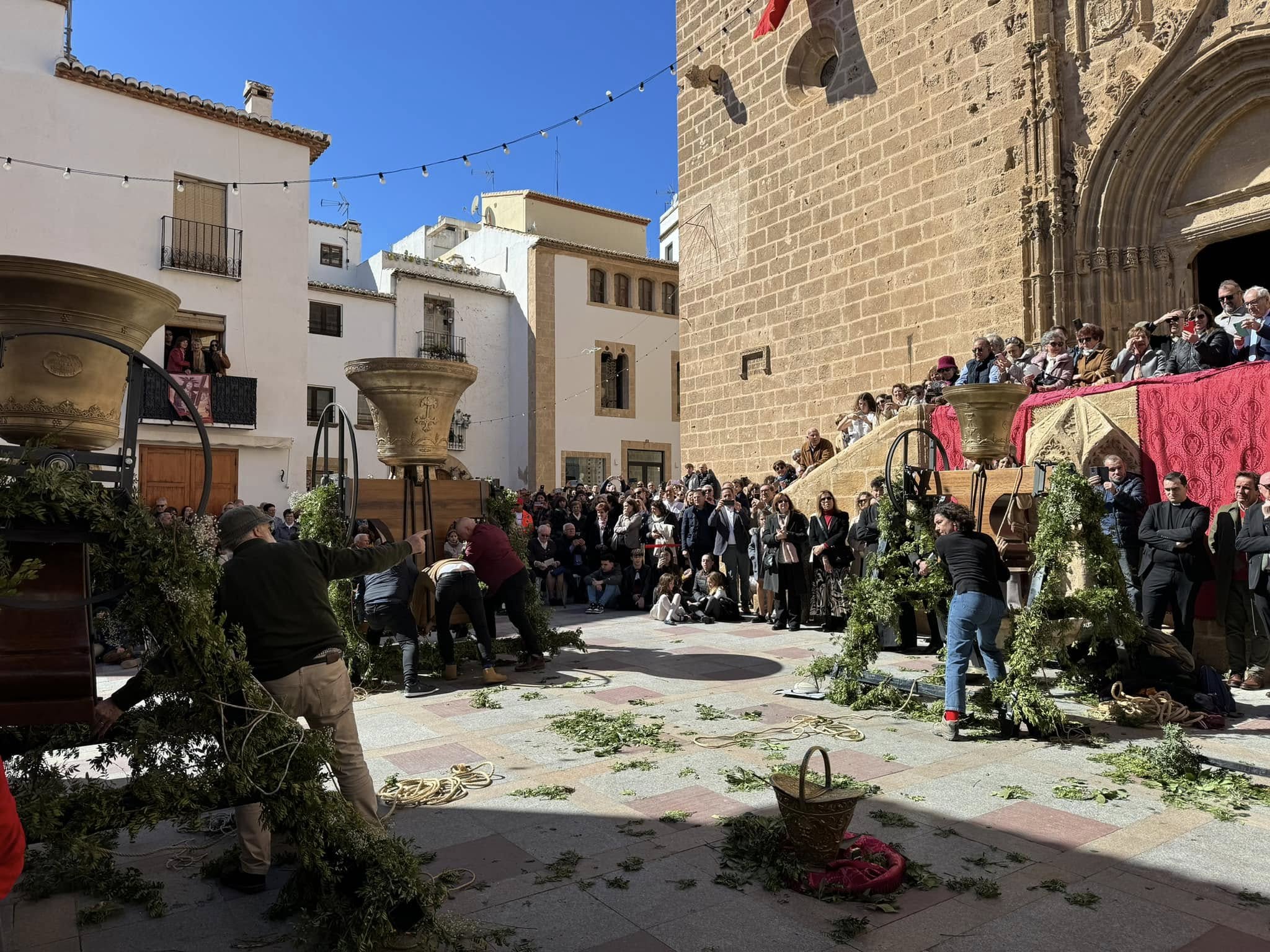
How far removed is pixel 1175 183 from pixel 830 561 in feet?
20.2

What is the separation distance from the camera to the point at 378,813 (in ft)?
13.8

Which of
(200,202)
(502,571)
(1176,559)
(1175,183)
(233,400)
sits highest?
(200,202)

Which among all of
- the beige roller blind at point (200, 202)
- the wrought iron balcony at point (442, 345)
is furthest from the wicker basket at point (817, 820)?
the wrought iron balcony at point (442, 345)

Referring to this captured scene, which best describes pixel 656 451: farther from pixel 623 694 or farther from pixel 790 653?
pixel 623 694

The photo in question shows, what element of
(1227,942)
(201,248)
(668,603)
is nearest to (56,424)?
(1227,942)

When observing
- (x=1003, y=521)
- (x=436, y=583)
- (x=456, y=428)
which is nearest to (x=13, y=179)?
(x=456, y=428)

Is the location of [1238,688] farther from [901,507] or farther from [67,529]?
[67,529]

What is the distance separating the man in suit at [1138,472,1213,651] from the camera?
23.1 feet

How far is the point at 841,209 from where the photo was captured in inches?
547

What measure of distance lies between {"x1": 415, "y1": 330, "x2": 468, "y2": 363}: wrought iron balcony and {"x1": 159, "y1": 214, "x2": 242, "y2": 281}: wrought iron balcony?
7.29 metres

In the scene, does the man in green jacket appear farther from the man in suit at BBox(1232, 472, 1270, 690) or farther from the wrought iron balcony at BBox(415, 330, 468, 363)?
the wrought iron balcony at BBox(415, 330, 468, 363)

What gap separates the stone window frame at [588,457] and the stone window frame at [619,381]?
1.27 metres

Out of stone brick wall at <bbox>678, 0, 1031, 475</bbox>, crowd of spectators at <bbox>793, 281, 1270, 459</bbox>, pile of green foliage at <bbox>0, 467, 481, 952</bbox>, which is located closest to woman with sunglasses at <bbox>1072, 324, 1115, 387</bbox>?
crowd of spectators at <bbox>793, 281, 1270, 459</bbox>

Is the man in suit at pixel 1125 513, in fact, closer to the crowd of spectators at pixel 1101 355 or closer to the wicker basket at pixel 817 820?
the crowd of spectators at pixel 1101 355
